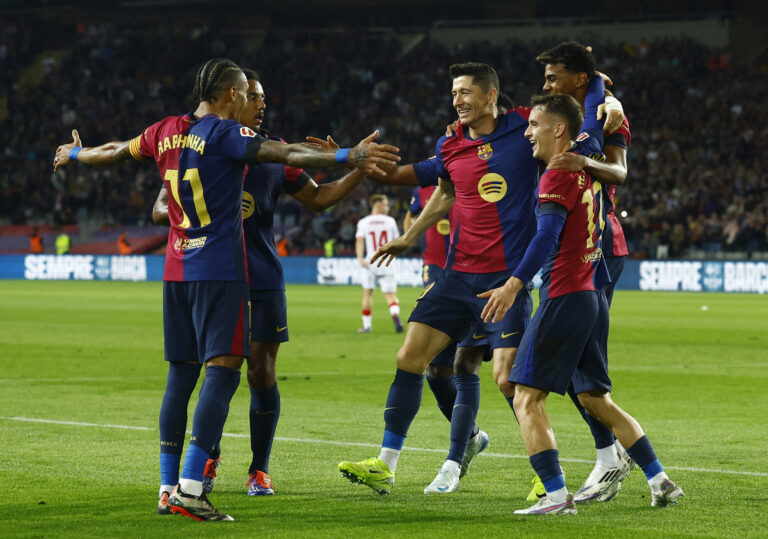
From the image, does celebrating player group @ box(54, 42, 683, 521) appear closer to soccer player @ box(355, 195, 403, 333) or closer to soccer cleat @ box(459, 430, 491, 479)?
soccer cleat @ box(459, 430, 491, 479)

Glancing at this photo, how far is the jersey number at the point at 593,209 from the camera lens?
19.2 ft

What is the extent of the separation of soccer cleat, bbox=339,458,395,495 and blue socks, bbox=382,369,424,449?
0.22m

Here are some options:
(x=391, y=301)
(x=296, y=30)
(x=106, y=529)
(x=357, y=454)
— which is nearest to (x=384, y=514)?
(x=106, y=529)

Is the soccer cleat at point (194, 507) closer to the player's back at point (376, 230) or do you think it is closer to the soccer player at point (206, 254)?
the soccer player at point (206, 254)

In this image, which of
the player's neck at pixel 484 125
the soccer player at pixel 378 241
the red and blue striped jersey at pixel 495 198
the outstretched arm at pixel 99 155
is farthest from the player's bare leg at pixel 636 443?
the soccer player at pixel 378 241

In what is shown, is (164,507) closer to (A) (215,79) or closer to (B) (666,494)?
(A) (215,79)

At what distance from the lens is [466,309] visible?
657 cm

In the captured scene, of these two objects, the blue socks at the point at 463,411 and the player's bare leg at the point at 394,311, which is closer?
the blue socks at the point at 463,411

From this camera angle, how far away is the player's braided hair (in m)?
5.86

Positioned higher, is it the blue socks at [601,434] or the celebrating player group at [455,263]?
the celebrating player group at [455,263]

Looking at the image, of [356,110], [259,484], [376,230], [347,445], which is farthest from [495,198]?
[356,110]

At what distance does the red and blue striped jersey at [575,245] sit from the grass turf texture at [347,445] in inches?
45.1

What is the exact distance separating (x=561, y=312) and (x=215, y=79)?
207 centimetres

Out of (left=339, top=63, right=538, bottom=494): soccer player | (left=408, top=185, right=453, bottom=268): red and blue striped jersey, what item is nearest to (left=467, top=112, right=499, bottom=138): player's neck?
(left=339, top=63, right=538, bottom=494): soccer player
